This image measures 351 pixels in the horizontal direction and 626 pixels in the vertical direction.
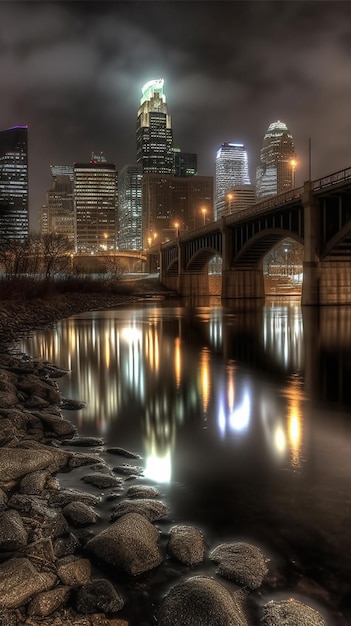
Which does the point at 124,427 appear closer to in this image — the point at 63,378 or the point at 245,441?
the point at 245,441

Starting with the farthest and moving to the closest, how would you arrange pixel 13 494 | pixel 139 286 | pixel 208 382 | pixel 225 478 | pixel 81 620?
pixel 139 286 → pixel 208 382 → pixel 225 478 → pixel 13 494 → pixel 81 620

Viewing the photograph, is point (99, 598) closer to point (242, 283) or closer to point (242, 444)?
point (242, 444)

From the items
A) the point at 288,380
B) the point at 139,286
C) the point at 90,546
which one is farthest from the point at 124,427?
the point at 139,286

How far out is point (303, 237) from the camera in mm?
57188

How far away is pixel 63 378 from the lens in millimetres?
17781

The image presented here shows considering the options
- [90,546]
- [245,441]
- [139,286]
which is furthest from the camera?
[139,286]

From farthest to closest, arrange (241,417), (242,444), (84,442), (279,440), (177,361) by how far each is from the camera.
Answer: (177,361) → (241,417) → (279,440) → (84,442) → (242,444)

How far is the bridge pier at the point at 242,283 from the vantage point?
86750mm

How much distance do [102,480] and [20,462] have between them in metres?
1.28

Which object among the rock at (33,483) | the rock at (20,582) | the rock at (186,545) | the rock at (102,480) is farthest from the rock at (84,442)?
the rock at (20,582)

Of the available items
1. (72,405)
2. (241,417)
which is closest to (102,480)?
(241,417)

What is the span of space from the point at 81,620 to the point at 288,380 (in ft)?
44.3

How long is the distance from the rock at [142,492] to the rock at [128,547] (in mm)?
1315

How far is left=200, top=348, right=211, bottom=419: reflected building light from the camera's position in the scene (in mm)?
14031
